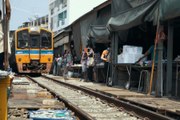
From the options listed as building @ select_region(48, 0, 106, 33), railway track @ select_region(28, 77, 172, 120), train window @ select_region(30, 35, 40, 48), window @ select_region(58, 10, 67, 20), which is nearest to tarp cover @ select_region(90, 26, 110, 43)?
railway track @ select_region(28, 77, 172, 120)

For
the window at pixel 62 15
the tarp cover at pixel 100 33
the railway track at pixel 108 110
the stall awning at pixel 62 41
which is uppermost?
the window at pixel 62 15

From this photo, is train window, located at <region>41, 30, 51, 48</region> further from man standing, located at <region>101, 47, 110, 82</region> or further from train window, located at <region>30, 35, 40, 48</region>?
man standing, located at <region>101, 47, 110, 82</region>

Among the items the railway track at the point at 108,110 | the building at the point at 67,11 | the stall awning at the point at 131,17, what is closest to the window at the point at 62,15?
the building at the point at 67,11

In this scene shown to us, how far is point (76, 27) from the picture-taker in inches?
1053

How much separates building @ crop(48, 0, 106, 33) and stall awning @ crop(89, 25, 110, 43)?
3675 cm

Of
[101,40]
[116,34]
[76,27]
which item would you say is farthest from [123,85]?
[76,27]

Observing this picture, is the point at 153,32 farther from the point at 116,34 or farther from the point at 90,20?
the point at 90,20

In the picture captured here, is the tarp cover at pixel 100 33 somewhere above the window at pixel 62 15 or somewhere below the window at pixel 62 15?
below

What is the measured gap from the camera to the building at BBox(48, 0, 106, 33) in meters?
61.3

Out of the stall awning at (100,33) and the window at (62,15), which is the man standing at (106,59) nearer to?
the stall awning at (100,33)

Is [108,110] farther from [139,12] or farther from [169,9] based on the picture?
[139,12]

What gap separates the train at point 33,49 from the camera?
88.1 feet

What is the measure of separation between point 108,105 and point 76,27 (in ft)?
53.9

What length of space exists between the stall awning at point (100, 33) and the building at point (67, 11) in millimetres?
36752
